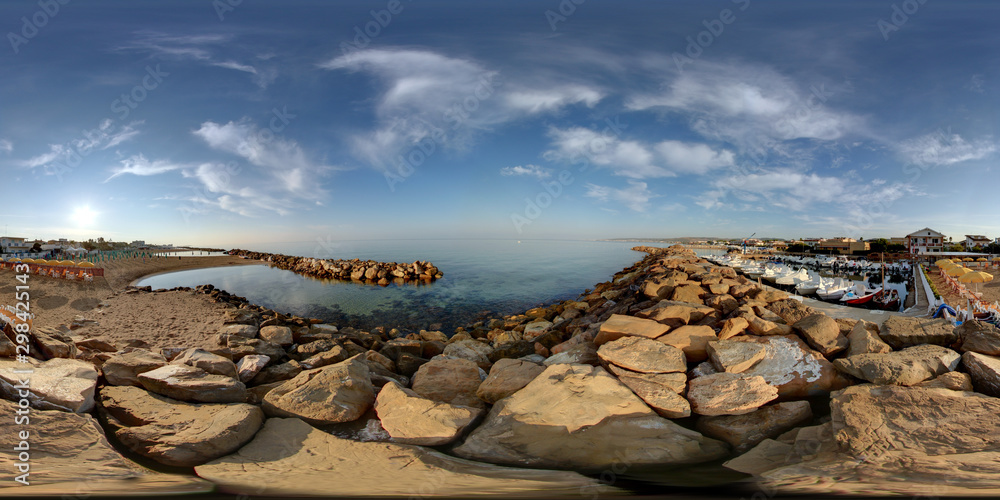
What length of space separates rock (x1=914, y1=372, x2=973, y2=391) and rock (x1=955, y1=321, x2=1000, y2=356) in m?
0.81

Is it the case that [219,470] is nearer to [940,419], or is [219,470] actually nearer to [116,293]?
[940,419]

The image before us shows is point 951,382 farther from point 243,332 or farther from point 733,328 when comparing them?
point 243,332

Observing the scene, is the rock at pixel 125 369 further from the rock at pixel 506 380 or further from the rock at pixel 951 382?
the rock at pixel 951 382

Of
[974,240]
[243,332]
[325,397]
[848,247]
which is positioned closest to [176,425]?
[325,397]

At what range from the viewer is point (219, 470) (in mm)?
3393

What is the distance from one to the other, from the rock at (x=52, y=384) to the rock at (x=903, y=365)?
999 cm

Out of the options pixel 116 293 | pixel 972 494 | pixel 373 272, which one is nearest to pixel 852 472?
pixel 972 494

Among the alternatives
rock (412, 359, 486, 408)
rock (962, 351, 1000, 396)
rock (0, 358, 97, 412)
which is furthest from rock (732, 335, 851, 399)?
rock (0, 358, 97, 412)

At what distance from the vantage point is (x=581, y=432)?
4.05m

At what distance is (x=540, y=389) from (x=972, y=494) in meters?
3.72

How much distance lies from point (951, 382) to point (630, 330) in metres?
3.83

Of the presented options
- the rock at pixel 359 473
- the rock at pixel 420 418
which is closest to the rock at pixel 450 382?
the rock at pixel 420 418

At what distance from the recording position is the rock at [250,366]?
6.03 m

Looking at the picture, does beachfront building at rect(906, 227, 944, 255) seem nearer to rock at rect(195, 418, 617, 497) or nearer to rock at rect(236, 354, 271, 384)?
rock at rect(195, 418, 617, 497)
